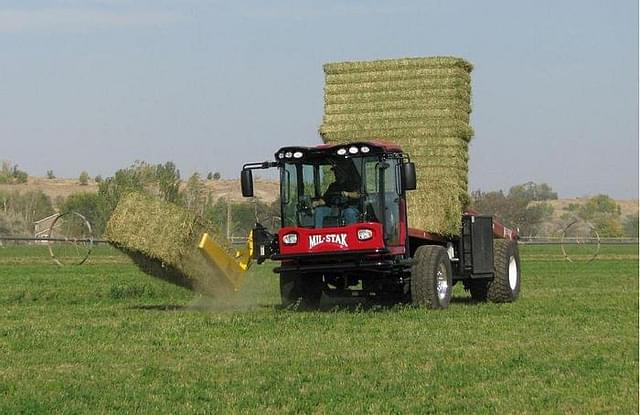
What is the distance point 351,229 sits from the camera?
1728 cm

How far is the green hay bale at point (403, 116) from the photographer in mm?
20062

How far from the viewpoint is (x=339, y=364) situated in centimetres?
1145

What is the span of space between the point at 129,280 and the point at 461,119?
11.7 meters

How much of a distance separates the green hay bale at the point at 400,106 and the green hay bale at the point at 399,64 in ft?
1.86

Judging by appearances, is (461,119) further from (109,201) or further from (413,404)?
(109,201)

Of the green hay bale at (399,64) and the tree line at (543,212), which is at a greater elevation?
the green hay bale at (399,64)

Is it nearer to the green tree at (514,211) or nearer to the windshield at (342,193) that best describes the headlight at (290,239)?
the windshield at (342,193)

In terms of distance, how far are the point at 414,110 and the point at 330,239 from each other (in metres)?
3.93

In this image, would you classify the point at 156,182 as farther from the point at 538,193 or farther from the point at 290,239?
the point at 538,193

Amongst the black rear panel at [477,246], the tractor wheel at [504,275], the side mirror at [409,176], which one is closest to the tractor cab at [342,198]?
the side mirror at [409,176]

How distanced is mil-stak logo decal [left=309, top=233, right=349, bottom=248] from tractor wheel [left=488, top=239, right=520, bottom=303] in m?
4.41

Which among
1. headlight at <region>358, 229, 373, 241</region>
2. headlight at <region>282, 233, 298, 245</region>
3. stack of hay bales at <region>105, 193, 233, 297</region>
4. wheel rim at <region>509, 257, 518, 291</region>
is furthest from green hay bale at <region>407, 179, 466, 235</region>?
stack of hay bales at <region>105, 193, 233, 297</region>

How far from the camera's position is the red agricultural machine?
17.4 metres

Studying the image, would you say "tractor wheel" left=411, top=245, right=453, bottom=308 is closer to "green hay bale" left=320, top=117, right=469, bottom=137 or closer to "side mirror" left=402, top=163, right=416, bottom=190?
"side mirror" left=402, top=163, right=416, bottom=190
